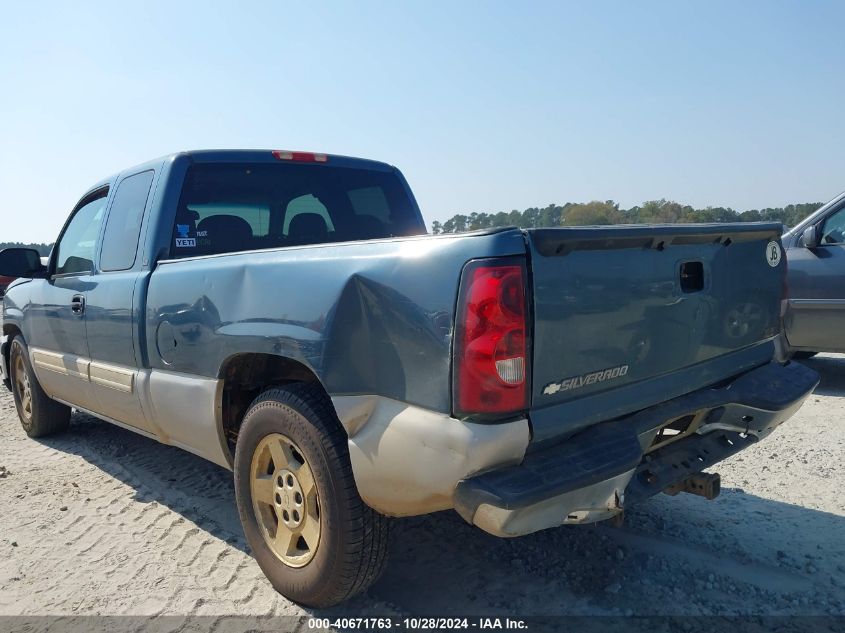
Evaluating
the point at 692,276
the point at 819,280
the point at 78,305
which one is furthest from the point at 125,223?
the point at 819,280

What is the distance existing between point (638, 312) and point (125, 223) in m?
3.05

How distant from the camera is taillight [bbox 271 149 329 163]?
4023 mm

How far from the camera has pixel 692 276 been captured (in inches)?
104

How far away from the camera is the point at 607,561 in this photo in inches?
117

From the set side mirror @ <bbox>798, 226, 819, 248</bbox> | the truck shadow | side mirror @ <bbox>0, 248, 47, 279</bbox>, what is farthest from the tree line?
side mirror @ <bbox>0, 248, 47, 279</bbox>

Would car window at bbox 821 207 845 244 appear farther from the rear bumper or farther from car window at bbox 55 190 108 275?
car window at bbox 55 190 108 275

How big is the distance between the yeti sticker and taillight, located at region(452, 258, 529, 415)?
1613 millimetres

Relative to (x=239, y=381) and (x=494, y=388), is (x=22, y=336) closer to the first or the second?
(x=239, y=381)

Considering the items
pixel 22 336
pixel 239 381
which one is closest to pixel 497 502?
pixel 239 381

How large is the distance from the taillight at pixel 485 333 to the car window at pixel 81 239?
3.09m

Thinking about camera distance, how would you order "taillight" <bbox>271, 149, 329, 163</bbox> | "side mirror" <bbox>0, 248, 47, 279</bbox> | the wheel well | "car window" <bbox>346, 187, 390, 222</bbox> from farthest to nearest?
"side mirror" <bbox>0, 248, 47, 279</bbox> → "car window" <bbox>346, 187, 390, 222</bbox> → "taillight" <bbox>271, 149, 329, 163</bbox> → the wheel well

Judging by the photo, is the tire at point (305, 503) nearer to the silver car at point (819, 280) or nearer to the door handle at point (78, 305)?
the door handle at point (78, 305)

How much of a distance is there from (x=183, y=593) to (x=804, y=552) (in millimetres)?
2790

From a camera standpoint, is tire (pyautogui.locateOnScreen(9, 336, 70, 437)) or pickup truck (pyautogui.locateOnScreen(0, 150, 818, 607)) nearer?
pickup truck (pyautogui.locateOnScreen(0, 150, 818, 607))
